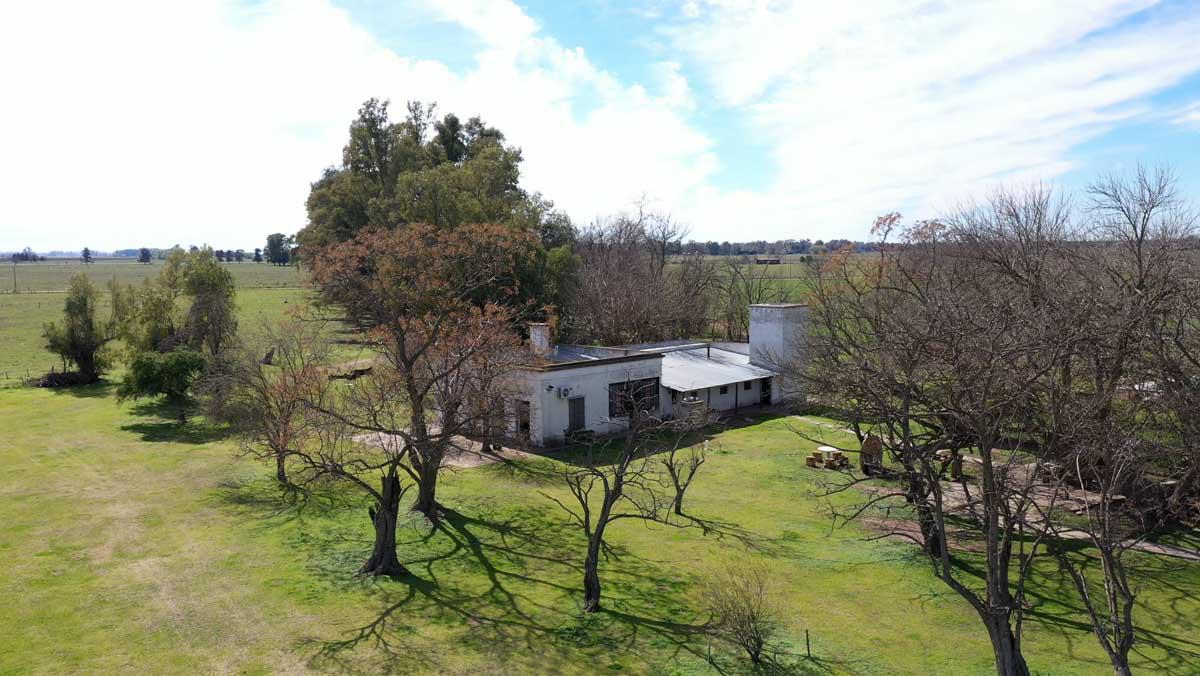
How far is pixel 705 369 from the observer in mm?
35219

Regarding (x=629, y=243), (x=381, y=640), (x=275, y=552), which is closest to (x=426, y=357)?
(x=275, y=552)

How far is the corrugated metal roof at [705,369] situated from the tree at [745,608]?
48.9 feet

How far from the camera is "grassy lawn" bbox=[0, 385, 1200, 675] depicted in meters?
13.3

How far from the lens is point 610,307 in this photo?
5025cm

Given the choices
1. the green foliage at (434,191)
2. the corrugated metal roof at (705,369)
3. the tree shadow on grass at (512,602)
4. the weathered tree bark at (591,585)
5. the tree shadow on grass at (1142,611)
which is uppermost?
the green foliage at (434,191)

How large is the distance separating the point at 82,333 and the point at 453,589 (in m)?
33.6

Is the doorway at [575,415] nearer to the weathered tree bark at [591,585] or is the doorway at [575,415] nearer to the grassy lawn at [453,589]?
the grassy lawn at [453,589]

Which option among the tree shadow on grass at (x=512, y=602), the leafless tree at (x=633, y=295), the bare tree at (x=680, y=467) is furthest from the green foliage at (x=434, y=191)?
the tree shadow on grass at (x=512, y=602)

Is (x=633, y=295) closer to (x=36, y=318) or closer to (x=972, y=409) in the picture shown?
(x=972, y=409)

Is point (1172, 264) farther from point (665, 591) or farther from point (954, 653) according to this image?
point (665, 591)

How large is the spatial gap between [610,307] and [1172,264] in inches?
1322

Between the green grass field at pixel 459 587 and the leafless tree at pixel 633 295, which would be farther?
the leafless tree at pixel 633 295

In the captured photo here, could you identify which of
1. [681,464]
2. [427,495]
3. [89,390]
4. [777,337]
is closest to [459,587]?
[427,495]

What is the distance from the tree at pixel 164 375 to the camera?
31.8 meters
